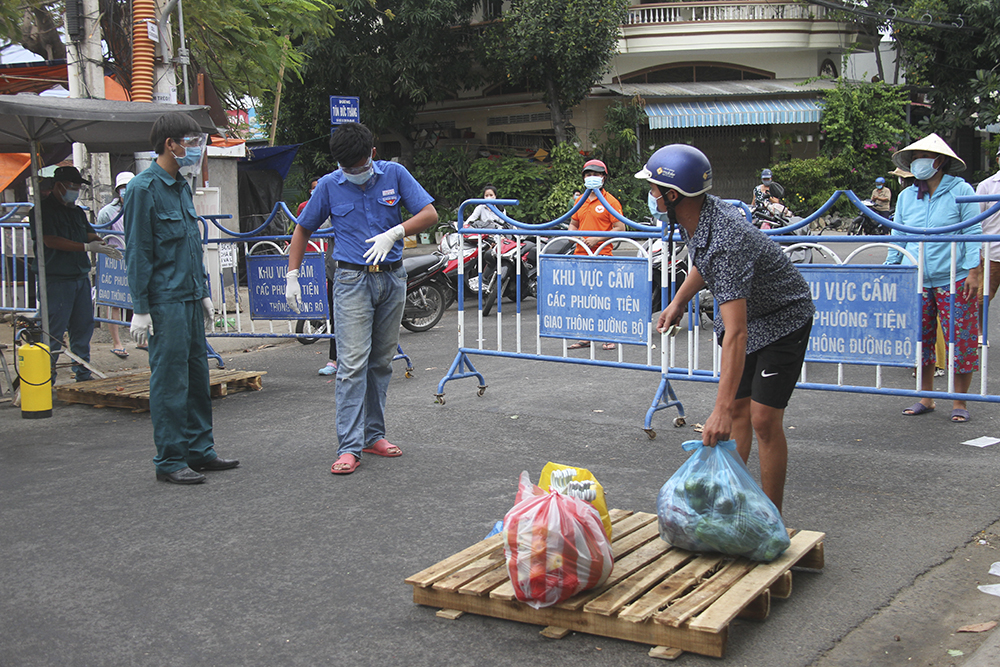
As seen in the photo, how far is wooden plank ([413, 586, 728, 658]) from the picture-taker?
3.02 meters

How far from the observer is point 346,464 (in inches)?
213

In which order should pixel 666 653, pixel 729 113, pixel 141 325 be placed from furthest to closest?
pixel 729 113
pixel 141 325
pixel 666 653

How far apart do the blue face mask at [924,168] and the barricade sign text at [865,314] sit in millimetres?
1132

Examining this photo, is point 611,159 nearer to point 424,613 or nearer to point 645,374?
point 645,374

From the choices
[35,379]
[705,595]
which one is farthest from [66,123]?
[705,595]

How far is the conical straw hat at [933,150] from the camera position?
20.3ft

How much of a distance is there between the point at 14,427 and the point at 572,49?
1878 centimetres

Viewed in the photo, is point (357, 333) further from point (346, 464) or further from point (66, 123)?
point (66, 123)

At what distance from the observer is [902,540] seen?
414cm

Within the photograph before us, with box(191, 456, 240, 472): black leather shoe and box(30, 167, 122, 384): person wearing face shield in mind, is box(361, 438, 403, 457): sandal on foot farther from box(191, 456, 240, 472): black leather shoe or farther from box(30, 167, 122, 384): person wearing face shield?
box(30, 167, 122, 384): person wearing face shield

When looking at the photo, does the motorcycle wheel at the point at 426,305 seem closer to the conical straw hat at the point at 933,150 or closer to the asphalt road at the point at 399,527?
the asphalt road at the point at 399,527

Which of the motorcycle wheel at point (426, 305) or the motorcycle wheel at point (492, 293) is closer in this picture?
the motorcycle wheel at point (426, 305)

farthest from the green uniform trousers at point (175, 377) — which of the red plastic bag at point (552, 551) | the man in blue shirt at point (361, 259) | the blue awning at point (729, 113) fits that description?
the blue awning at point (729, 113)

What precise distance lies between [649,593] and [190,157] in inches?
148
